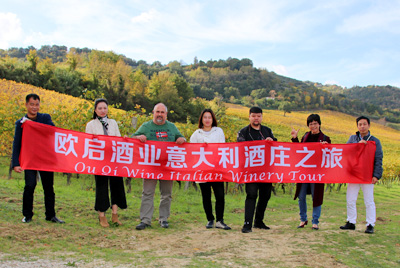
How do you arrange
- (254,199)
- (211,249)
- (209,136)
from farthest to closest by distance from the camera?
(209,136)
(254,199)
(211,249)

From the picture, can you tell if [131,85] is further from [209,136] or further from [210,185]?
[210,185]

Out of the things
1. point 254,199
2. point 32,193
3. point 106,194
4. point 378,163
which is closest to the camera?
point 32,193

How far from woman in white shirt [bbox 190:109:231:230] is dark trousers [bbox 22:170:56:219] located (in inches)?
95.9

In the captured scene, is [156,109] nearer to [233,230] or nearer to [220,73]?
[233,230]

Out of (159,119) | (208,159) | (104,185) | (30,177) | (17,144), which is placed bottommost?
(104,185)

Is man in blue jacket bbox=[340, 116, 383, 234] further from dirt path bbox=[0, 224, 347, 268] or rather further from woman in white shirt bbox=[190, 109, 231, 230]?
woman in white shirt bbox=[190, 109, 231, 230]

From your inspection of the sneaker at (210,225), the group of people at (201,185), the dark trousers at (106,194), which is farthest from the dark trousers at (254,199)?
the dark trousers at (106,194)

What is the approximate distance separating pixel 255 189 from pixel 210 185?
0.78 metres

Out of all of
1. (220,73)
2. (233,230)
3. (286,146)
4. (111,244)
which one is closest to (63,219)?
(111,244)

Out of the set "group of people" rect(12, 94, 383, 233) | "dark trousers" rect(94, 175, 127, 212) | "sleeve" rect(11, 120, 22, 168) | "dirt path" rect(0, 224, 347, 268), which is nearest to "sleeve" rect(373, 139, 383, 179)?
"group of people" rect(12, 94, 383, 233)

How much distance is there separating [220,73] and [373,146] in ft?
432

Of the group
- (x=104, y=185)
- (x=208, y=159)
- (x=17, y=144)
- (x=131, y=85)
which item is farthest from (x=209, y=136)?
(x=131, y=85)

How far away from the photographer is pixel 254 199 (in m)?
5.48

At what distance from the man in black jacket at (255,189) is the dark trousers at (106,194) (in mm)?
2034
